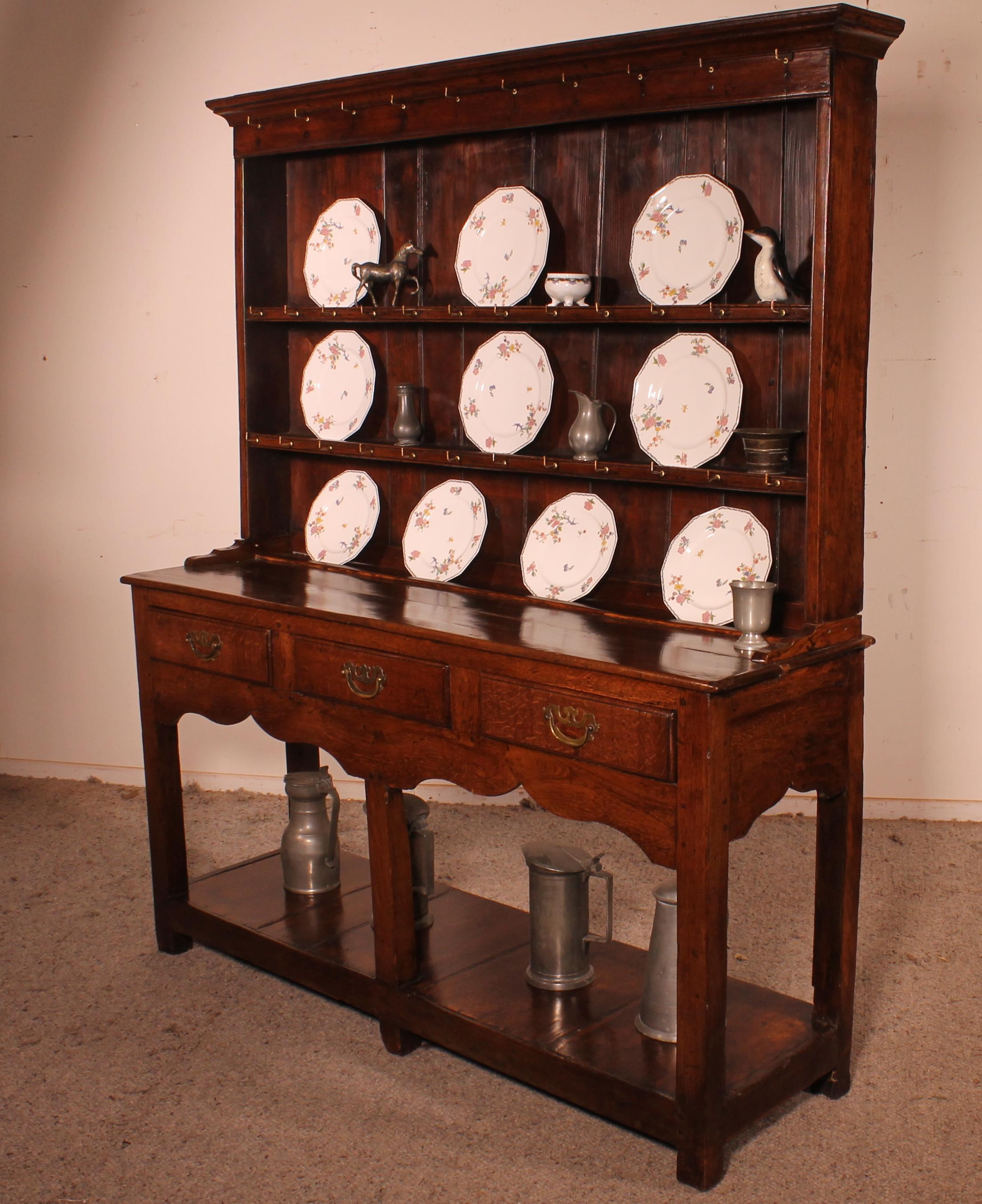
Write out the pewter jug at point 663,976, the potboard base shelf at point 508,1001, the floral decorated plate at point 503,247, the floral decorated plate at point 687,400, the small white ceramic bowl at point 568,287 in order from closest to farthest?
the potboard base shelf at point 508,1001 < the pewter jug at point 663,976 < the floral decorated plate at point 687,400 < the small white ceramic bowl at point 568,287 < the floral decorated plate at point 503,247

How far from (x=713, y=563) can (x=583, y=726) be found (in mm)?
513

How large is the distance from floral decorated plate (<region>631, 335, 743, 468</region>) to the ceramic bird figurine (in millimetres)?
177

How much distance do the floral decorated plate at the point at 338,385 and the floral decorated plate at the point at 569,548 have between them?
1.94 feet

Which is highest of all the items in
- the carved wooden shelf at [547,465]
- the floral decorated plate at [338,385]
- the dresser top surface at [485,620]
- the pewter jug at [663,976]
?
the floral decorated plate at [338,385]

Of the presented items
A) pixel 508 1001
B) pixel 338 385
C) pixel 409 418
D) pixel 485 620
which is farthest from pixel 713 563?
pixel 338 385

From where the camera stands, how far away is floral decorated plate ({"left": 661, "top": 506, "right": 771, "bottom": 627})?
2.43m

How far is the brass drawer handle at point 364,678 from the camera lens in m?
2.49

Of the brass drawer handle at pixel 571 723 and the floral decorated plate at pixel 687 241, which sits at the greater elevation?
the floral decorated plate at pixel 687 241

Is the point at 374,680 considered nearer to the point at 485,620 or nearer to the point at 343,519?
the point at 485,620

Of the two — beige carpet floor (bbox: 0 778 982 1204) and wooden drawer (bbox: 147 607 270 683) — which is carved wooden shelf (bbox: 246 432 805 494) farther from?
beige carpet floor (bbox: 0 778 982 1204)

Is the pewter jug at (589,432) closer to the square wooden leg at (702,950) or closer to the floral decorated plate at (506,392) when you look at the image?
the floral decorated plate at (506,392)

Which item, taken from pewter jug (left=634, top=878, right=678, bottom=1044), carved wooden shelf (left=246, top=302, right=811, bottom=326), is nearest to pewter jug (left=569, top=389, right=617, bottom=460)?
carved wooden shelf (left=246, top=302, right=811, bottom=326)

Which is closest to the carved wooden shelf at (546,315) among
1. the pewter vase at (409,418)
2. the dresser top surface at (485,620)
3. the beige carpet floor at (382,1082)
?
the pewter vase at (409,418)

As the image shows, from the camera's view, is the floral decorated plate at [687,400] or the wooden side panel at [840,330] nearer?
the wooden side panel at [840,330]
